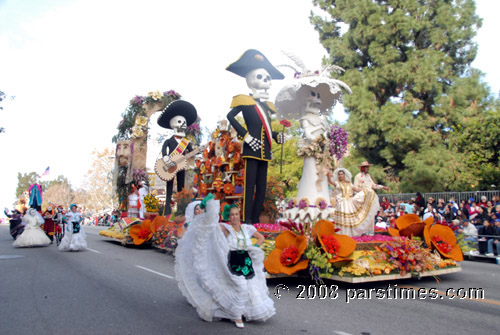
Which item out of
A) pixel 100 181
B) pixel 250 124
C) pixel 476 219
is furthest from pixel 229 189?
pixel 100 181

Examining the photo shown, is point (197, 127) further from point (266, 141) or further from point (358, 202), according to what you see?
point (358, 202)

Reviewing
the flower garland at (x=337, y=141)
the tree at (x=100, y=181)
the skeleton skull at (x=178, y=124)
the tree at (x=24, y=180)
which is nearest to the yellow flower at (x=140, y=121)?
the skeleton skull at (x=178, y=124)

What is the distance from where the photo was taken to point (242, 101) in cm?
1062

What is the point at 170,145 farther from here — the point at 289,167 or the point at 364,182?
the point at 289,167

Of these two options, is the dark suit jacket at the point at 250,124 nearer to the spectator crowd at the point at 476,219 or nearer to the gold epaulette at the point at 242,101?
the gold epaulette at the point at 242,101

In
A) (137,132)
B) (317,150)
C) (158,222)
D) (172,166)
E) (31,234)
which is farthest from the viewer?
(137,132)

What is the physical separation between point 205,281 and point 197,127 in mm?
11895

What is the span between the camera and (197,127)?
16625mm

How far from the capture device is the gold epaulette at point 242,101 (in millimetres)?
10594

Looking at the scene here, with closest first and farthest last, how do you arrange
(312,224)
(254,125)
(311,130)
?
1. (312,224)
2. (311,130)
3. (254,125)

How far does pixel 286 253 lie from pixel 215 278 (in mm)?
2477

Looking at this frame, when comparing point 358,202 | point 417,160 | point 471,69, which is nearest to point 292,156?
point 417,160

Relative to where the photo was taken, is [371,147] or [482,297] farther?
[371,147]

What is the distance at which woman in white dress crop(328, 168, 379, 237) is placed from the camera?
29.0ft
